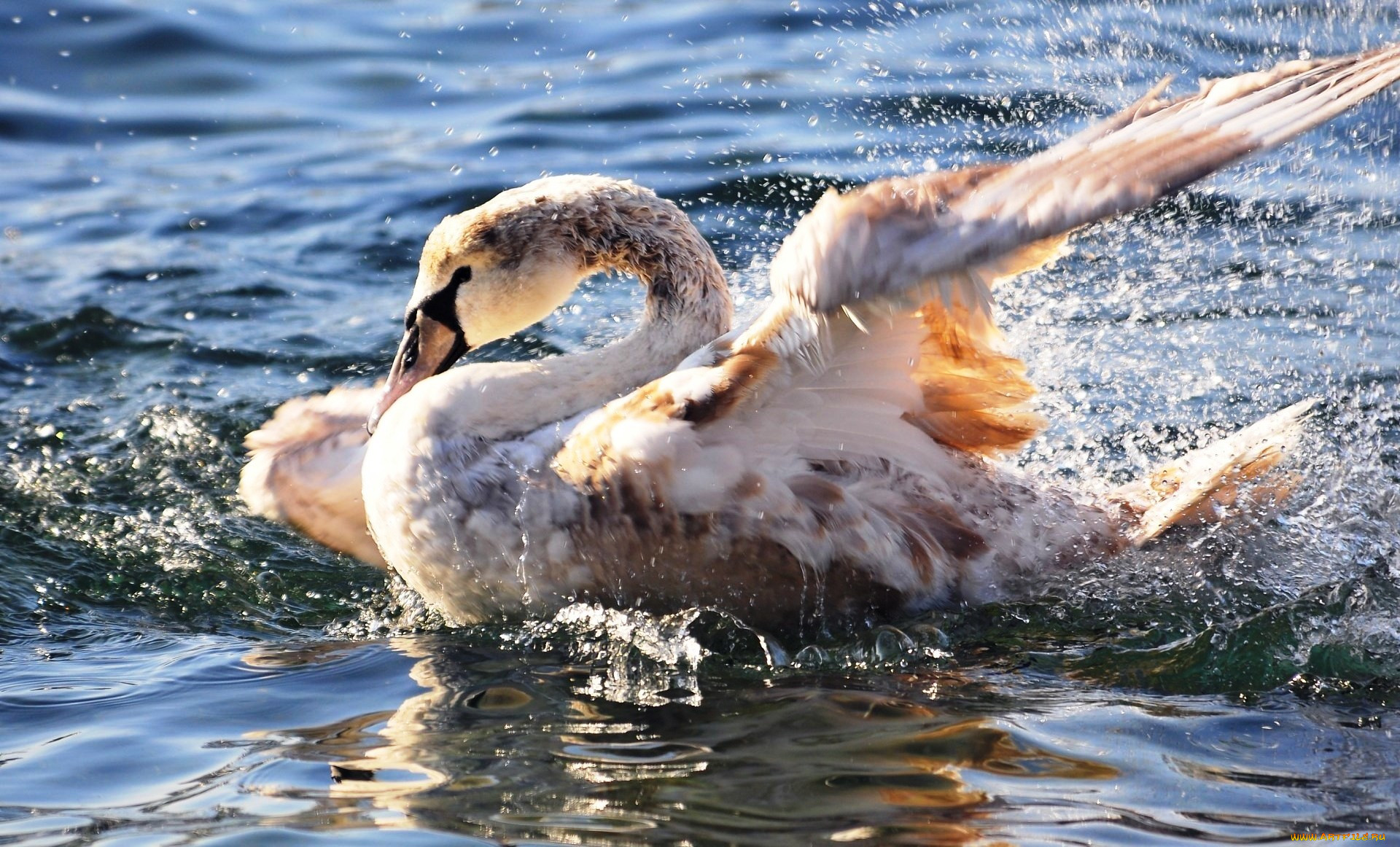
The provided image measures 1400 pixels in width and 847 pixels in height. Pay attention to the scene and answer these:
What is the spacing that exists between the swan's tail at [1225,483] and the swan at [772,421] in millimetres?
10

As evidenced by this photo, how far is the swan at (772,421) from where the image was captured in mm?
3672

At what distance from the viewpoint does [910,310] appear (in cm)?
374

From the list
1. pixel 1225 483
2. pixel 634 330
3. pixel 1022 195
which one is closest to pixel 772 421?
pixel 634 330

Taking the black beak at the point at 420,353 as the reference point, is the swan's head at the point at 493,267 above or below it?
above

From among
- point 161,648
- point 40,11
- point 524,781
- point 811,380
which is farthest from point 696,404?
point 40,11

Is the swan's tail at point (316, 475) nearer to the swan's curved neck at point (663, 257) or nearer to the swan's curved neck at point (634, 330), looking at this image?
the swan's curved neck at point (634, 330)

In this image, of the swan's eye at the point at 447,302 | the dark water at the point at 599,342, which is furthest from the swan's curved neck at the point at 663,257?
the dark water at the point at 599,342

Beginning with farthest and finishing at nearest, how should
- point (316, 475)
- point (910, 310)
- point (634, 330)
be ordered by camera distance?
point (316, 475)
point (634, 330)
point (910, 310)

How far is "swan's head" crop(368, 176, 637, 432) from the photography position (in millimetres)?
4645

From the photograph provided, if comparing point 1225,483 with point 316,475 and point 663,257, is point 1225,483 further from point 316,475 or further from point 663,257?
point 316,475

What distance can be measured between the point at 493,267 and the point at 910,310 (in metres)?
1.49

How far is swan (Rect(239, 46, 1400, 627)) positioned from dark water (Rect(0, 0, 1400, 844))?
18 cm

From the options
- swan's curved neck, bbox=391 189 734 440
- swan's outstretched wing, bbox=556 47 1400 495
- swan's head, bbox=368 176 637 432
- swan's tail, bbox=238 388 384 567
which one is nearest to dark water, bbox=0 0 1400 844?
swan's tail, bbox=238 388 384 567

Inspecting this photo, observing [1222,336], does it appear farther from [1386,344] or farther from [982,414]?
[982,414]
